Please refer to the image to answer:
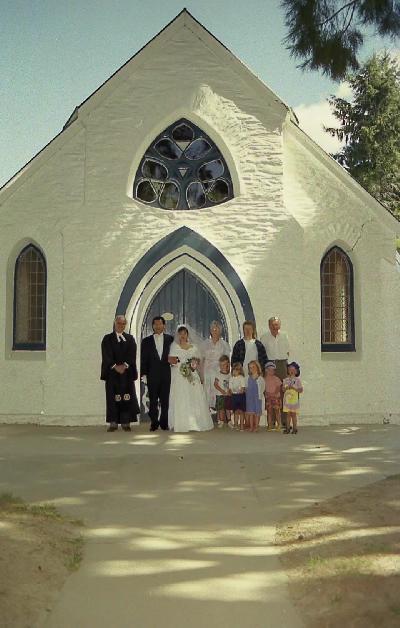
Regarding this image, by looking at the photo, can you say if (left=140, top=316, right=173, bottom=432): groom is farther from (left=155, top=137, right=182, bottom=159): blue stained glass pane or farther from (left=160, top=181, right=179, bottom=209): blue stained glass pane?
(left=155, top=137, right=182, bottom=159): blue stained glass pane

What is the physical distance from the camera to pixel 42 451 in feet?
29.8

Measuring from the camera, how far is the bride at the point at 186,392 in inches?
442

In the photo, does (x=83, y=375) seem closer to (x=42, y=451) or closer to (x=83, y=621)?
(x=42, y=451)

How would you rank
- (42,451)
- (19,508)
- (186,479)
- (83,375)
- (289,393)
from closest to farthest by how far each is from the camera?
1. (19,508)
2. (186,479)
3. (42,451)
4. (289,393)
5. (83,375)

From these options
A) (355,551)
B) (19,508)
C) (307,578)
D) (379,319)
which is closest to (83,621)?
(307,578)

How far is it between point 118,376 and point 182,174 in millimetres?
4157

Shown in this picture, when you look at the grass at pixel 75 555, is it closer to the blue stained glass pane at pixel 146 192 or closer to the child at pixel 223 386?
the child at pixel 223 386

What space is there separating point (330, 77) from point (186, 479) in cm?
570

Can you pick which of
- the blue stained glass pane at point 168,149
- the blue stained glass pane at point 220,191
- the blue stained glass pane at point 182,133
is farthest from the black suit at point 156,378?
the blue stained glass pane at point 182,133

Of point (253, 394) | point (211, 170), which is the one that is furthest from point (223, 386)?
point (211, 170)

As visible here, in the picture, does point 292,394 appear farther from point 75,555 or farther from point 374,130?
point 374,130

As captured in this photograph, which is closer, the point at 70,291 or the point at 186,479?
the point at 186,479

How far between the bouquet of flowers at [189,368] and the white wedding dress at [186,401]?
0.04 meters

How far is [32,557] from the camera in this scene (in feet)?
14.1
